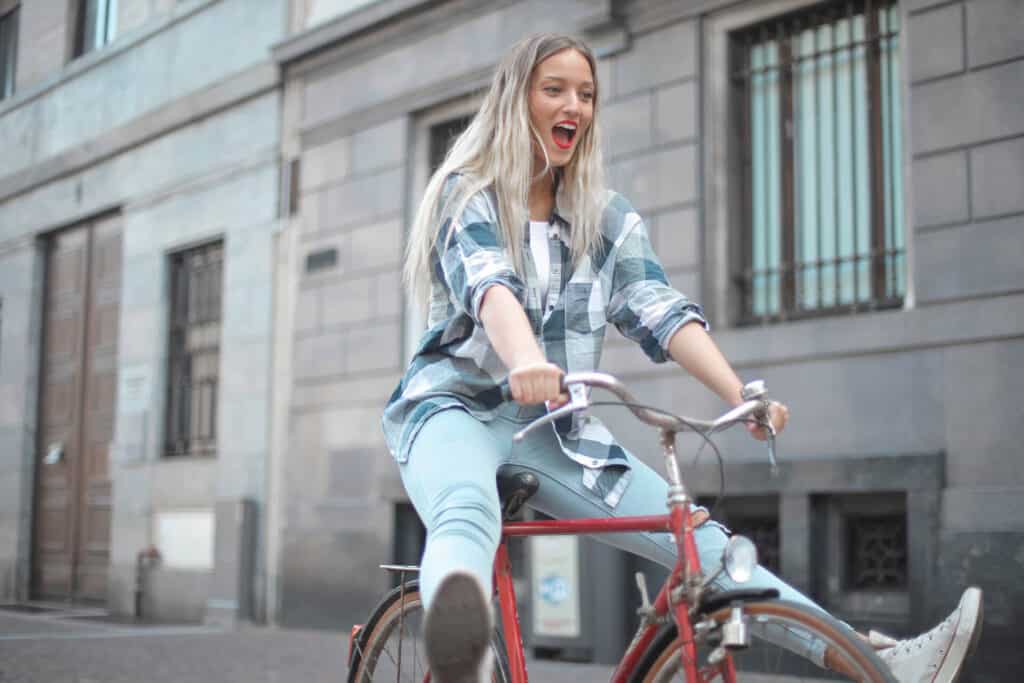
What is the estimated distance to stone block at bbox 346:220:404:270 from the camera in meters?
10.7

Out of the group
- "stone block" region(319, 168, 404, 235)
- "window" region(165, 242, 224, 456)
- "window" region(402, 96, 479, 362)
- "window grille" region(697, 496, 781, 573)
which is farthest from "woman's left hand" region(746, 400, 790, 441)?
"window" region(165, 242, 224, 456)

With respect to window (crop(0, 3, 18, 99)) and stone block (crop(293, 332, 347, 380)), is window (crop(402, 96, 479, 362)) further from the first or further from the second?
window (crop(0, 3, 18, 99))

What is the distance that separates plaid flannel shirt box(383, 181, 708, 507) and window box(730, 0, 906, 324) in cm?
470

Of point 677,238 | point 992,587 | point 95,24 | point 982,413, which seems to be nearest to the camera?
point 992,587

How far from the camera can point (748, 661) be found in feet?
9.00

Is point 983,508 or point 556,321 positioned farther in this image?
point 983,508

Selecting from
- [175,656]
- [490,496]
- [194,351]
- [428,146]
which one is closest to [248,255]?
[194,351]

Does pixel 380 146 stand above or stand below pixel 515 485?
above

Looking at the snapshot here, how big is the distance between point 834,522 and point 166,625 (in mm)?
6338

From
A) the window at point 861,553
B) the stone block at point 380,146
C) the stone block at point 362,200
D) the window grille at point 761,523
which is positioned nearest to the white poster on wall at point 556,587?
the window grille at point 761,523

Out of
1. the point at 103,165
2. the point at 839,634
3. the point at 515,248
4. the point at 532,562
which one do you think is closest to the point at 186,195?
the point at 103,165

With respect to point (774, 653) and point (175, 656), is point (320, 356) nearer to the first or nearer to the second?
point (175, 656)

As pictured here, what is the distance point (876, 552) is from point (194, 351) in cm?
750

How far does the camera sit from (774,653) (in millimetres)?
2842
